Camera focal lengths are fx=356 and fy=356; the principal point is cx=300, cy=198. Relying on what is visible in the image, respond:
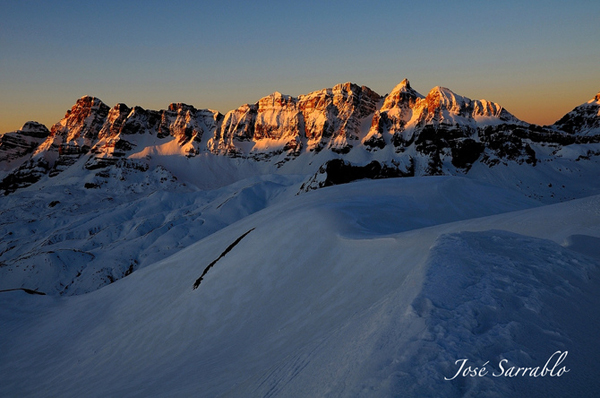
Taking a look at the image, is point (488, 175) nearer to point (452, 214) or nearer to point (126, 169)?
point (452, 214)

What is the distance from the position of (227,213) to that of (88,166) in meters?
138

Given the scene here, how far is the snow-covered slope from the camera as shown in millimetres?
4191

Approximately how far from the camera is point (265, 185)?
106 meters

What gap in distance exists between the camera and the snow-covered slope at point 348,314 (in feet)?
13.8

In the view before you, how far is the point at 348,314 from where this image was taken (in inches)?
334

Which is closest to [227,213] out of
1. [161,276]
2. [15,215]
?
[161,276]

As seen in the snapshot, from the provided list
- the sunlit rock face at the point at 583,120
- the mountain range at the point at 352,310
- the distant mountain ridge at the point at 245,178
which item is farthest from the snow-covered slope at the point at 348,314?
the sunlit rock face at the point at 583,120

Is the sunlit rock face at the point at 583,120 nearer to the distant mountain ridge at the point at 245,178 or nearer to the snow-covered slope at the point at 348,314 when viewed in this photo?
the distant mountain ridge at the point at 245,178
